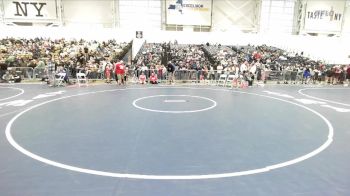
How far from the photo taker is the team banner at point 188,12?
4084 centimetres

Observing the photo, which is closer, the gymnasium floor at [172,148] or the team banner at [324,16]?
the gymnasium floor at [172,148]

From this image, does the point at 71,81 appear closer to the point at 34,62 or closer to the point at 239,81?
the point at 34,62

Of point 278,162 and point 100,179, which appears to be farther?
point 278,162

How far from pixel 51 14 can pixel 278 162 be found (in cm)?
3998

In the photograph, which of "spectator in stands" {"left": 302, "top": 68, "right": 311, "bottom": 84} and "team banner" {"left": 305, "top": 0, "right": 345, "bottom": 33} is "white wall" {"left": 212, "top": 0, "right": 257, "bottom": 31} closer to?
"team banner" {"left": 305, "top": 0, "right": 345, "bottom": 33}

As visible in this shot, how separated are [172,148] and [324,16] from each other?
4519 centimetres

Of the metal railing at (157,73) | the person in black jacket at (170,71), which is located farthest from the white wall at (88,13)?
the person in black jacket at (170,71)

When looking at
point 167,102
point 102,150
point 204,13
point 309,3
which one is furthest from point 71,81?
point 309,3

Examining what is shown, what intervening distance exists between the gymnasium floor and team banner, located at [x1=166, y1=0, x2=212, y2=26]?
3048 centimetres

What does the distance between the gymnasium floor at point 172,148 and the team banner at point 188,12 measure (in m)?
30.5

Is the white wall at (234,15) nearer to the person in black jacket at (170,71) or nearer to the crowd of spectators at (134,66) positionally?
the crowd of spectators at (134,66)

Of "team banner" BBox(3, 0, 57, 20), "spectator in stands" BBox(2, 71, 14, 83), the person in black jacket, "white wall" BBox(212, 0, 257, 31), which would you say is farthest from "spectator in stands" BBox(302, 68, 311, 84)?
"team banner" BBox(3, 0, 57, 20)

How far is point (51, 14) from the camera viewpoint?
38.8 m

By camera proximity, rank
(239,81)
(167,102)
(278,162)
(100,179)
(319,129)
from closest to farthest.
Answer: (100,179)
(278,162)
(319,129)
(167,102)
(239,81)
